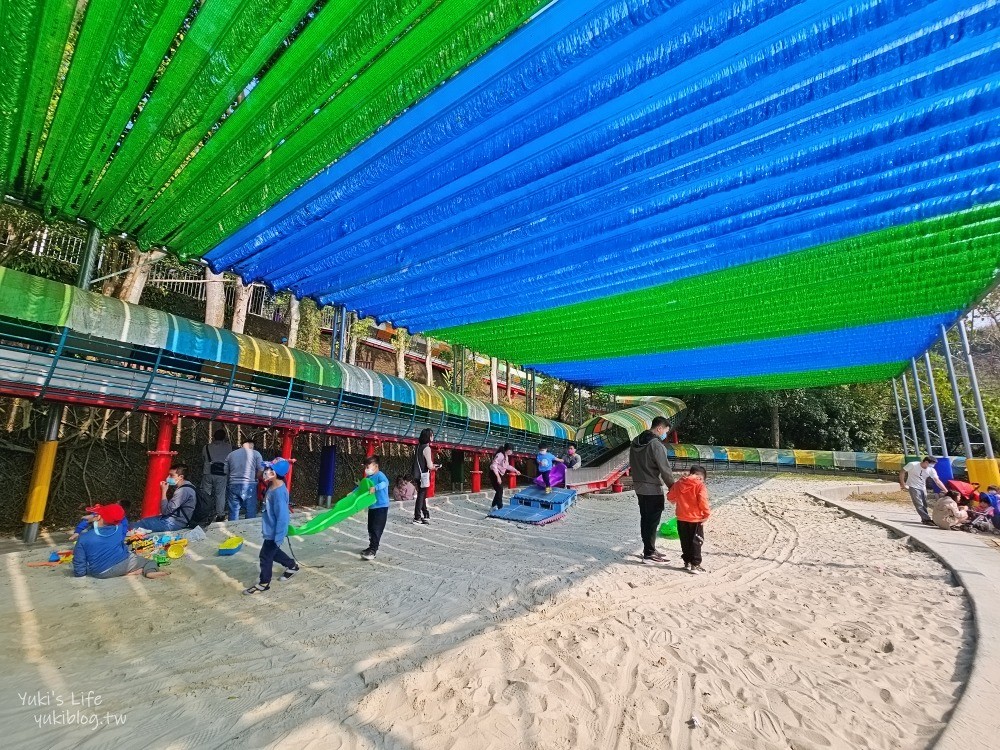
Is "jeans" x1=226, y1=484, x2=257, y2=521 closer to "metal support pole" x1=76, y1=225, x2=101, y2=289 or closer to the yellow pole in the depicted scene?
the yellow pole

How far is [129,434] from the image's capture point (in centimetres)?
1054

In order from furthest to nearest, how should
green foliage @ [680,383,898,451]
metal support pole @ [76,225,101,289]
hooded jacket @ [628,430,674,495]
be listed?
green foliage @ [680,383,898,451]
metal support pole @ [76,225,101,289]
hooded jacket @ [628,430,674,495]

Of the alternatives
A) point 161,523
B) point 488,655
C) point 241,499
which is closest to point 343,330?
point 241,499

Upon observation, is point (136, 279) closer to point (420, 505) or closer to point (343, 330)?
point (343, 330)

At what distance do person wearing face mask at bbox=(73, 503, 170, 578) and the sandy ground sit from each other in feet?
0.56

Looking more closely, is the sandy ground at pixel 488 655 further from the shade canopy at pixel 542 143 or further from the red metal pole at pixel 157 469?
the shade canopy at pixel 542 143

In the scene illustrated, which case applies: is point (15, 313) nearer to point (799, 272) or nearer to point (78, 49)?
point (78, 49)

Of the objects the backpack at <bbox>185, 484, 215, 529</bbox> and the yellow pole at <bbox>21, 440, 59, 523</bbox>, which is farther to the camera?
the backpack at <bbox>185, 484, 215, 529</bbox>

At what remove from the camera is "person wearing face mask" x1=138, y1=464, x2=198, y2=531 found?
635 cm

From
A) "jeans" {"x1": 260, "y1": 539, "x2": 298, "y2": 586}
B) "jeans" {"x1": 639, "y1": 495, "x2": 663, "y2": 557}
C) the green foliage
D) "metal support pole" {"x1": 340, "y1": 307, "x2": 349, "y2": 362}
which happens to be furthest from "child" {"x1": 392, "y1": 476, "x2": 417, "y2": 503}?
the green foliage

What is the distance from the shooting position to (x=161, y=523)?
6359 mm

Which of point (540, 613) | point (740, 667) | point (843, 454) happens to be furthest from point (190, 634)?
point (843, 454)

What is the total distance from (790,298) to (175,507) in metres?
11.8

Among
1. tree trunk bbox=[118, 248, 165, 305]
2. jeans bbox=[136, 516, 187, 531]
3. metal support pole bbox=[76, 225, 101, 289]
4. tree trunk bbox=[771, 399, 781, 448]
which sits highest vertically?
tree trunk bbox=[118, 248, 165, 305]
